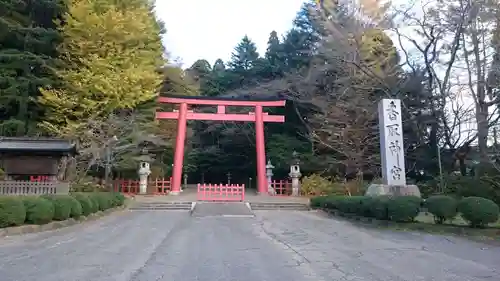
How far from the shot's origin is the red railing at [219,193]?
22.9 metres

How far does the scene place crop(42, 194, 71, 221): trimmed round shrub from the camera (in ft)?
37.0

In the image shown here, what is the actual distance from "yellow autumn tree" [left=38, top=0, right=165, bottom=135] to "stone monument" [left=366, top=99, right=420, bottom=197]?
45.1ft

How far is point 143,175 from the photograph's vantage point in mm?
27875

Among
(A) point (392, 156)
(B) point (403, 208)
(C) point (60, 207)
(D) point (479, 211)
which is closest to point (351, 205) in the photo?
(A) point (392, 156)

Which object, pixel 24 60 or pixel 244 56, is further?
pixel 244 56

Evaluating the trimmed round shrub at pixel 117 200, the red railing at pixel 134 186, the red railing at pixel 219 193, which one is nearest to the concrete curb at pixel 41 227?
the trimmed round shrub at pixel 117 200

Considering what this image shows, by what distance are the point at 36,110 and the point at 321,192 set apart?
57.1 feet

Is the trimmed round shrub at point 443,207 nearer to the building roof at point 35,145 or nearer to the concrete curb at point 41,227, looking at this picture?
the concrete curb at point 41,227

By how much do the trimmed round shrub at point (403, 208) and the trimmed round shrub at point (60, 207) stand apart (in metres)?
Result: 9.08

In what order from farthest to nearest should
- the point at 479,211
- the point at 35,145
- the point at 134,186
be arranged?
1. the point at 134,186
2. the point at 35,145
3. the point at 479,211

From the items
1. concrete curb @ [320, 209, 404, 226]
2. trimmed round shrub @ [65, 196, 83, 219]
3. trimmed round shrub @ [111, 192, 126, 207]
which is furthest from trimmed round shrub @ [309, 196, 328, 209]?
trimmed round shrub @ [65, 196, 83, 219]

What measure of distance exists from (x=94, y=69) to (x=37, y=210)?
12.8 meters

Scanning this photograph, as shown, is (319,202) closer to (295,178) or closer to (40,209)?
(295,178)

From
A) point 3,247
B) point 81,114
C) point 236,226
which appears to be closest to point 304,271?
point 3,247
